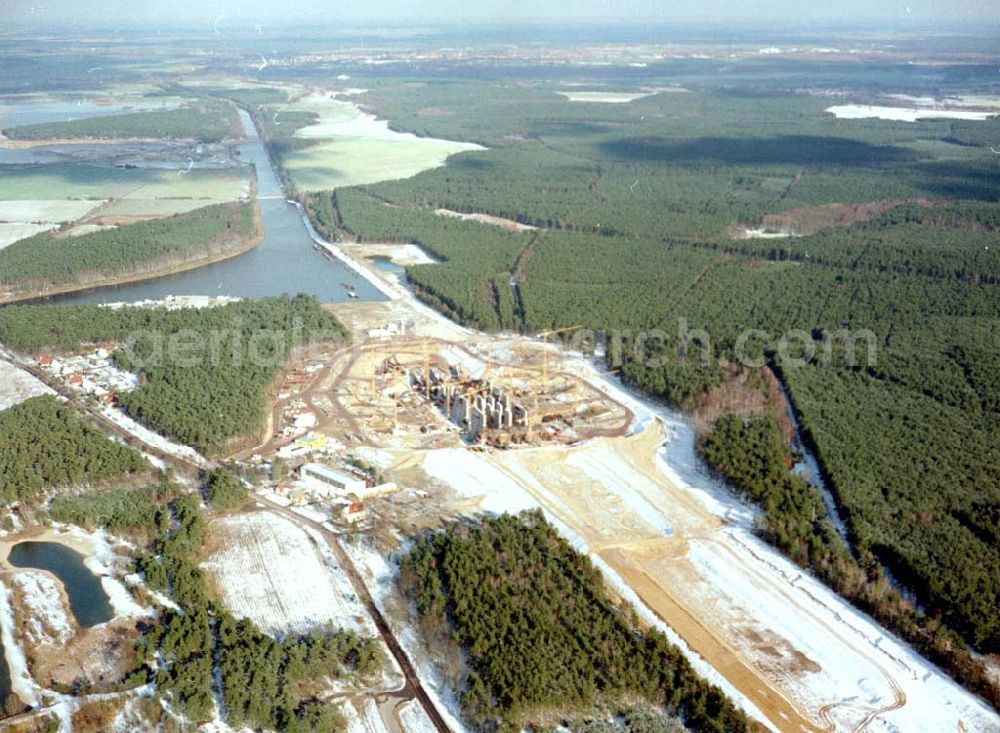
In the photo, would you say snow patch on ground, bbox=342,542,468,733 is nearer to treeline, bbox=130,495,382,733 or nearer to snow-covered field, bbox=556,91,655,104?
treeline, bbox=130,495,382,733

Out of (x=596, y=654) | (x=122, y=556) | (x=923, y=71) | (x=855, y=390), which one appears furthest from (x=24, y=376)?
(x=923, y=71)

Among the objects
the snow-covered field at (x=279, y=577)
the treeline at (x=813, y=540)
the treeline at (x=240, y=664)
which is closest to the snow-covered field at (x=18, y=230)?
the snow-covered field at (x=279, y=577)

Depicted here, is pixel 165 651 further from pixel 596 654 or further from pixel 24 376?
pixel 24 376

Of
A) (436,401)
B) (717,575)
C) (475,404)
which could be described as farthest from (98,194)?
(717,575)

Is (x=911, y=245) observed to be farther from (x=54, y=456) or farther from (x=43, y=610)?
(x=43, y=610)

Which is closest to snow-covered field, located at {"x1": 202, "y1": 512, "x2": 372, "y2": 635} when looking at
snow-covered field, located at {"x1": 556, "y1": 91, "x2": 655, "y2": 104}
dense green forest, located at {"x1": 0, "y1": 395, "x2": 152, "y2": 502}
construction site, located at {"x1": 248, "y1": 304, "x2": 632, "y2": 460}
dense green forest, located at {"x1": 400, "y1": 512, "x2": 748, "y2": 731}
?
dense green forest, located at {"x1": 400, "y1": 512, "x2": 748, "y2": 731}

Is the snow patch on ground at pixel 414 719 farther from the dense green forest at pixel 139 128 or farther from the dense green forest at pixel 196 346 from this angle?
the dense green forest at pixel 139 128
